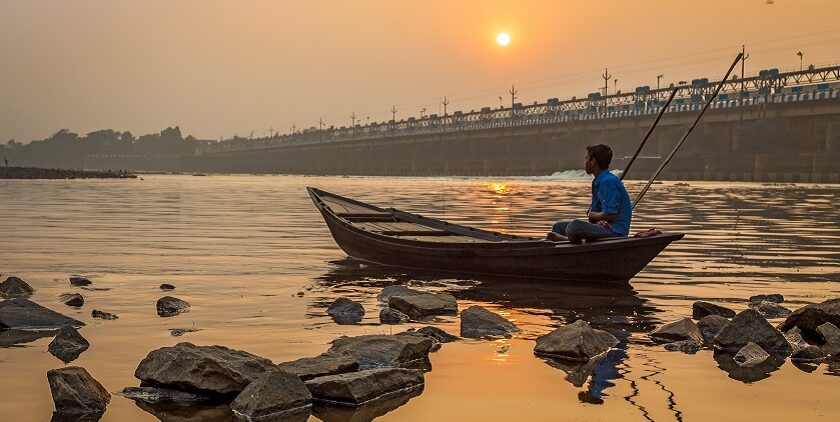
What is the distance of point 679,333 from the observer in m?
9.16

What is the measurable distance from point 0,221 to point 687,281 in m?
20.1

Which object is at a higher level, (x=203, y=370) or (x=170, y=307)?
(x=203, y=370)

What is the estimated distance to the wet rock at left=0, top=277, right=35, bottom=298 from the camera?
1199cm

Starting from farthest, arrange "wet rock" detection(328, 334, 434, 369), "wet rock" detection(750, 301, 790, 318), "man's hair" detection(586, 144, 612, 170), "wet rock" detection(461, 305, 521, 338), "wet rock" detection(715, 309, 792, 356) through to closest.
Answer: "man's hair" detection(586, 144, 612, 170) → "wet rock" detection(750, 301, 790, 318) → "wet rock" detection(461, 305, 521, 338) → "wet rock" detection(715, 309, 792, 356) → "wet rock" detection(328, 334, 434, 369)

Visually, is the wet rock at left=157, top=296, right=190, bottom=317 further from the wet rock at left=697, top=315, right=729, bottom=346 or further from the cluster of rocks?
the wet rock at left=697, top=315, right=729, bottom=346

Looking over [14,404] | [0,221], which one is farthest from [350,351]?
[0,221]

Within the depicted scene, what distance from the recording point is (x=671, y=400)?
6.89m

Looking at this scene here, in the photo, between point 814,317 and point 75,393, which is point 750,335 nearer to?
point 814,317

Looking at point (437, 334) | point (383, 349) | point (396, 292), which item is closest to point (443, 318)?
point (437, 334)

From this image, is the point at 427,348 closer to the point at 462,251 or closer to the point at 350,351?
the point at 350,351

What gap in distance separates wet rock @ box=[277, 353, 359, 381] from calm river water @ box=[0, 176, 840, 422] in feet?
1.86

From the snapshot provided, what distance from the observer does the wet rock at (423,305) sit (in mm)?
10594

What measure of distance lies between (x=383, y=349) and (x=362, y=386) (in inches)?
40.8

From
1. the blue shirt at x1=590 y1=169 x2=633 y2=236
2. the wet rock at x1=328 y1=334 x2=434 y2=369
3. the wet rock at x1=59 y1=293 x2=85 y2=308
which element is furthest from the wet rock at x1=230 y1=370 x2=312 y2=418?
the blue shirt at x1=590 y1=169 x2=633 y2=236
